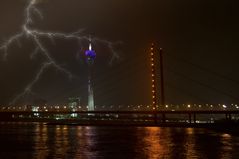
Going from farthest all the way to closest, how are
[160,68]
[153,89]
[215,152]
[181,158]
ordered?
[160,68] < [153,89] < [215,152] < [181,158]

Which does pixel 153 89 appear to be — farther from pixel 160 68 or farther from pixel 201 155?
pixel 201 155

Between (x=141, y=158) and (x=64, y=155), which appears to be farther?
(x=64, y=155)

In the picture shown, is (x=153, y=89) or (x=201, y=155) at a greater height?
(x=153, y=89)

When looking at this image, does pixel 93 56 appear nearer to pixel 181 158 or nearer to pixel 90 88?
pixel 90 88

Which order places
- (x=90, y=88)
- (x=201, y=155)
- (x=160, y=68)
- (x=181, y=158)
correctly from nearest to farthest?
(x=181, y=158) → (x=201, y=155) → (x=160, y=68) → (x=90, y=88)

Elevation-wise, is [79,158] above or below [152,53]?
below

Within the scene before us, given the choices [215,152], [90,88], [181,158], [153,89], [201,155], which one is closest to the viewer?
[181,158]

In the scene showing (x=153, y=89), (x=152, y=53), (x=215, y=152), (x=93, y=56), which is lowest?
(x=215, y=152)

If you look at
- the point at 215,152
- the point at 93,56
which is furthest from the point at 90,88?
the point at 215,152

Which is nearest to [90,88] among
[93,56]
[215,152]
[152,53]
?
[93,56]
